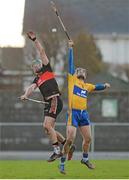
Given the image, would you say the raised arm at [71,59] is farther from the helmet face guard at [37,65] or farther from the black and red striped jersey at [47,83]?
the helmet face guard at [37,65]

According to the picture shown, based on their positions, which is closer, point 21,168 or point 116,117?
point 21,168

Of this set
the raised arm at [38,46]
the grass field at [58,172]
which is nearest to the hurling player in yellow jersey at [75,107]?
the grass field at [58,172]

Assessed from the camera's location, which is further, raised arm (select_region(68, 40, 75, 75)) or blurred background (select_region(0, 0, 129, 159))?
blurred background (select_region(0, 0, 129, 159))

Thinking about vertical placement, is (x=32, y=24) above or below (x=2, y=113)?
above

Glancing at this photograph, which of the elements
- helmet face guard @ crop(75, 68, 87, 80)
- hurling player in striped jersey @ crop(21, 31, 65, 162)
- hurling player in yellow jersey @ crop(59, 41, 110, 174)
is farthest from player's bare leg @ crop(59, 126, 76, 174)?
helmet face guard @ crop(75, 68, 87, 80)

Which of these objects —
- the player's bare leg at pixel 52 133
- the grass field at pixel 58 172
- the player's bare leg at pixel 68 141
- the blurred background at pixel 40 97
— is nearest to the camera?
the player's bare leg at pixel 52 133

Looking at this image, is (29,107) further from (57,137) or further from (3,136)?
(57,137)

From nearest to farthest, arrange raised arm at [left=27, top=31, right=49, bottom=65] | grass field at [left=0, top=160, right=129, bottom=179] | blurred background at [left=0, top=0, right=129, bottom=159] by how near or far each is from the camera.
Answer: raised arm at [left=27, top=31, right=49, bottom=65]
grass field at [left=0, top=160, right=129, bottom=179]
blurred background at [left=0, top=0, right=129, bottom=159]

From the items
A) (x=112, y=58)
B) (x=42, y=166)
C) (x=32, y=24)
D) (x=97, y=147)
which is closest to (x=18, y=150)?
(x=97, y=147)

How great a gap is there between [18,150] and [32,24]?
16.7 metres

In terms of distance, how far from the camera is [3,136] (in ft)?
78.6

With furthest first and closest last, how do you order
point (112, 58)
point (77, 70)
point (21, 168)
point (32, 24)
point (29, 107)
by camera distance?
1. point (112, 58)
2. point (32, 24)
3. point (29, 107)
4. point (21, 168)
5. point (77, 70)

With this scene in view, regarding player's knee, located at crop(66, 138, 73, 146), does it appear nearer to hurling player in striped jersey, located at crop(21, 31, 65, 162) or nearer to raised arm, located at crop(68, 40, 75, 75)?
hurling player in striped jersey, located at crop(21, 31, 65, 162)

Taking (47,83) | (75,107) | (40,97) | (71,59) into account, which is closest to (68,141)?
(75,107)
